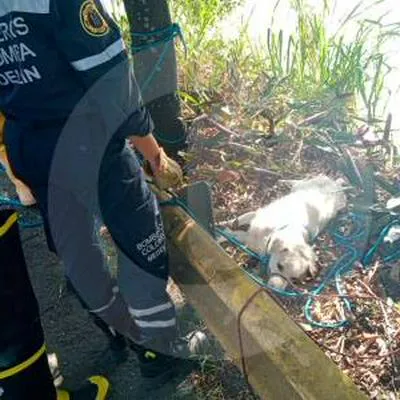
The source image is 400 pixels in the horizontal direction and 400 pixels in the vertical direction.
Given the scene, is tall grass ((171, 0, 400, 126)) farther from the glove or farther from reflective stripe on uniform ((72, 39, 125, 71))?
reflective stripe on uniform ((72, 39, 125, 71))

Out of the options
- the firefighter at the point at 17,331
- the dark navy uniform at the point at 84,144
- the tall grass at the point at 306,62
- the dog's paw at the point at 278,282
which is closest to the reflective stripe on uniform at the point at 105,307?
the dark navy uniform at the point at 84,144

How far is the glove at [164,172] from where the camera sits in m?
2.63

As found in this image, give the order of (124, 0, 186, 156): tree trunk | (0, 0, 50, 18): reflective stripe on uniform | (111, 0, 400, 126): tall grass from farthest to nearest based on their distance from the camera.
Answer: (111, 0, 400, 126): tall grass, (124, 0, 186, 156): tree trunk, (0, 0, 50, 18): reflective stripe on uniform

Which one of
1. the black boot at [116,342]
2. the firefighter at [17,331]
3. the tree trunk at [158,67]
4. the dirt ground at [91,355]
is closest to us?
the firefighter at [17,331]

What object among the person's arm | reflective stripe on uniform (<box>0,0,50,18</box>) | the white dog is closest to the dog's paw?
the white dog

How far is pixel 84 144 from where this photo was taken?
2.32m

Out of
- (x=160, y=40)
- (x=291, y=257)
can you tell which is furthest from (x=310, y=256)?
(x=160, y=40)

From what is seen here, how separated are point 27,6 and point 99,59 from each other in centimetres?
29

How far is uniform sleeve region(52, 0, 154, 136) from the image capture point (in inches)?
81.4

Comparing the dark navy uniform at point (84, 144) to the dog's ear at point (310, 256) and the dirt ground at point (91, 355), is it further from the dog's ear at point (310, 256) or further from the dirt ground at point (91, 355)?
the dog's ear at point (310, 256)

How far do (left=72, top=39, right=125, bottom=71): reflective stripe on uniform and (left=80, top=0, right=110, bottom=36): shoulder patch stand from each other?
0.06 m

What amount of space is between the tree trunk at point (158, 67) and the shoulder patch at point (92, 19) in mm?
781

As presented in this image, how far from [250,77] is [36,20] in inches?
101

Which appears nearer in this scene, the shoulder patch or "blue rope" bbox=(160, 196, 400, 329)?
the shoulder patch
